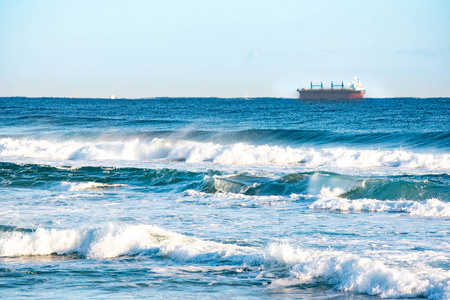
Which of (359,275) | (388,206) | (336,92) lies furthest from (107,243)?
(336,92)

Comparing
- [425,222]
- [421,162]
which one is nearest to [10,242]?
[425,222]

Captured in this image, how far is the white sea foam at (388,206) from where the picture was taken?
550 inches

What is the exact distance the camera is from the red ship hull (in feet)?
408

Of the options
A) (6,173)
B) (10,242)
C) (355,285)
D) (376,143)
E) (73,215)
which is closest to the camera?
(355,285)

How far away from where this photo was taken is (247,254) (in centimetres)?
972

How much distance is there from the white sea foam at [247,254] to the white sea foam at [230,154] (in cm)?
1617

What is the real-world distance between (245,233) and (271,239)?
2.44 feet

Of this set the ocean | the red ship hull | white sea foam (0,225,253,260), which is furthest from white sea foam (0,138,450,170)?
the red ship hull

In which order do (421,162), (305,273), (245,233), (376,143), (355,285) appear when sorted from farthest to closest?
(376,143), (421,162), (245,233), (305,273), (355,285)

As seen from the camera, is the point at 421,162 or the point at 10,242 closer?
the point at 10,242

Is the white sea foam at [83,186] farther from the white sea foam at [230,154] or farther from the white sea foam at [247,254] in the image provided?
the white sea foam at [230,154]

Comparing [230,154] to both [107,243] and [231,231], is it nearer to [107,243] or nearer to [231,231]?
[231,231]

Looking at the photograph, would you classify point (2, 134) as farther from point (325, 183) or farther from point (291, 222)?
point (291, 222)

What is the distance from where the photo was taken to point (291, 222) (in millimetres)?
12992
